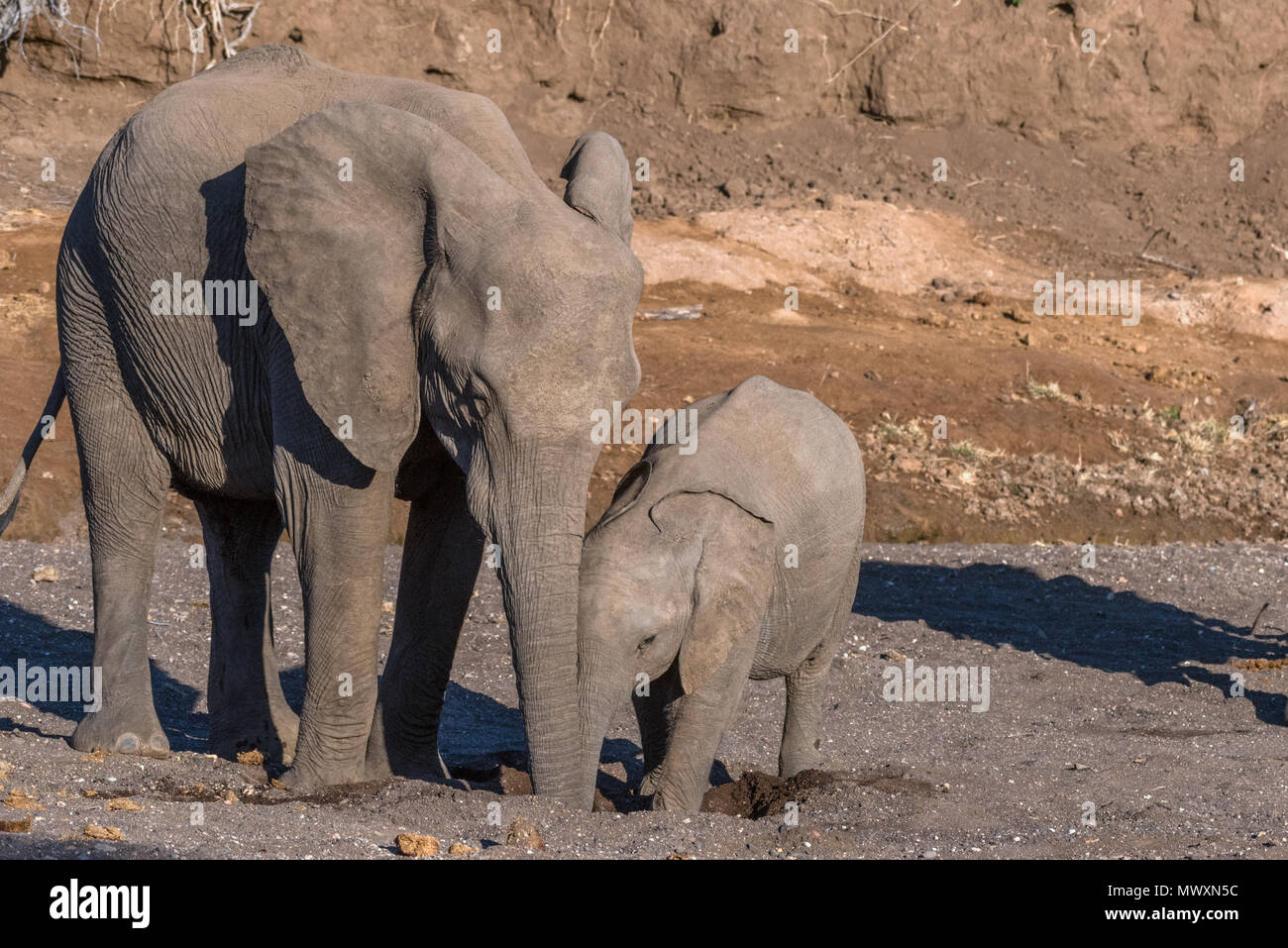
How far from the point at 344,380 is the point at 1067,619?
7387 millimetres

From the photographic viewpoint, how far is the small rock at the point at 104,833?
16.5ft

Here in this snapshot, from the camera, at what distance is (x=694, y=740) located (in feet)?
22.2

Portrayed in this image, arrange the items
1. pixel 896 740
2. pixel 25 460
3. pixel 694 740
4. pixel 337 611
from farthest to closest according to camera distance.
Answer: pixel 896 740
pixel 25 460
pixel 694 740
pixel 337 611

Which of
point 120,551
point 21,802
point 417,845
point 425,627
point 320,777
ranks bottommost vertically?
point 320,777

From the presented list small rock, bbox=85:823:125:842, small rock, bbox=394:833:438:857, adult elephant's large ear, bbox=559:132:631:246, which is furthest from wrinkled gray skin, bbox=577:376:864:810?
small rock, bbox=85:823:125:842

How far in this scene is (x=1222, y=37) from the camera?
77.2 feet

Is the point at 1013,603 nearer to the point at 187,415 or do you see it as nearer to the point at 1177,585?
the point at 1177,585

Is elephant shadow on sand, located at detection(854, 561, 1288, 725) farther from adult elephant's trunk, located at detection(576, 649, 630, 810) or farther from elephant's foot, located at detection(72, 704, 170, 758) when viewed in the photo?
elephant's foot, located at detection(72, 704, 170, 758)

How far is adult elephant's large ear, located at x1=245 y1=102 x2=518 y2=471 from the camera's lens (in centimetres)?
581

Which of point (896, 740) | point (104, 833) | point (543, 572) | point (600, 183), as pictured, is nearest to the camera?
point (104, 833)

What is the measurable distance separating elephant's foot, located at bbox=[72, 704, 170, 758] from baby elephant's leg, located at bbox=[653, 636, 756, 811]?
2.24m

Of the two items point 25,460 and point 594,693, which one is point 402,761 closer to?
point 594,693

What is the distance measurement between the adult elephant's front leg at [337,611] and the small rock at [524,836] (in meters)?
1.33

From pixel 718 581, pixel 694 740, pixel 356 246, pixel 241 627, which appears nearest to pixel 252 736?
pixel 241 627
